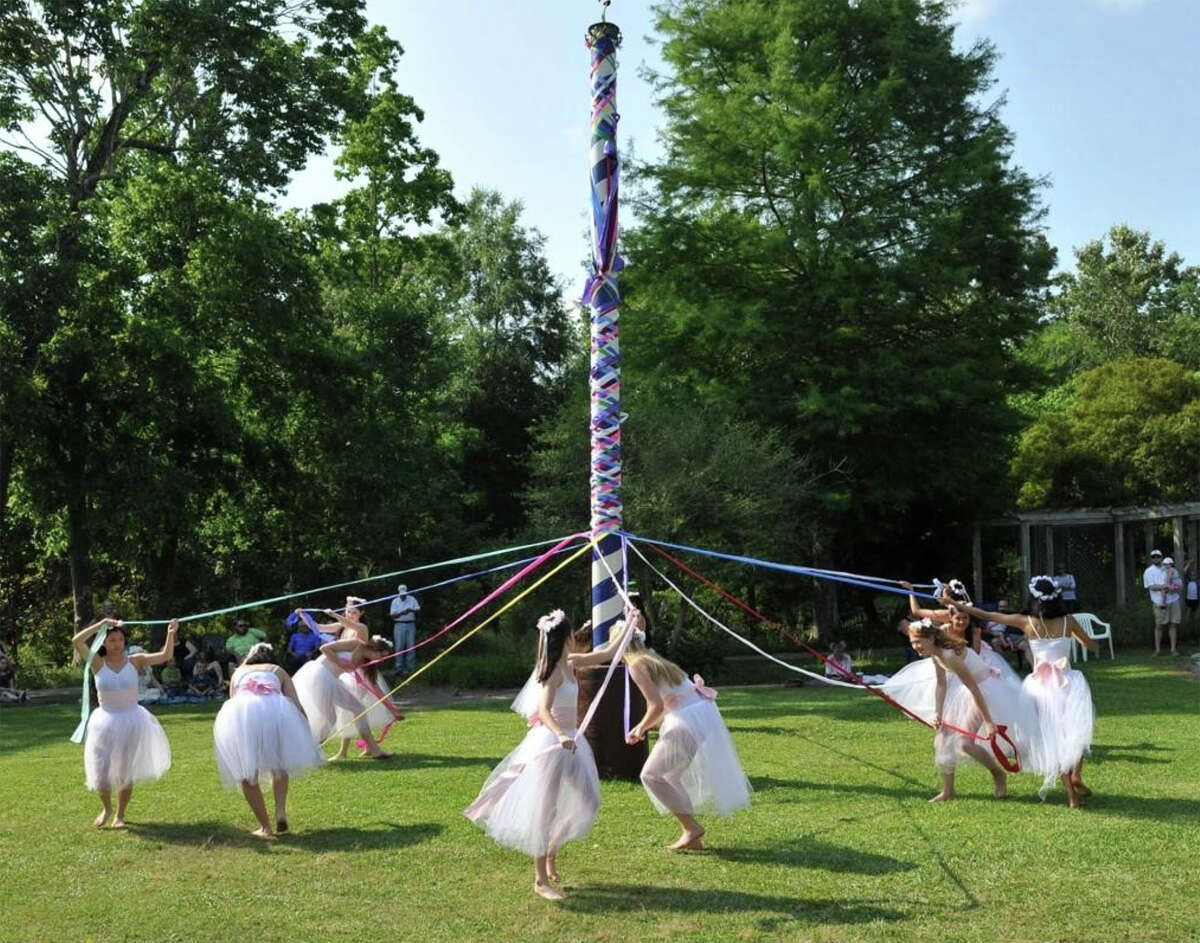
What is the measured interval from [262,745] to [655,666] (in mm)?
3031

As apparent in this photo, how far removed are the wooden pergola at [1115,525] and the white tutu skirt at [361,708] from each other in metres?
17.0

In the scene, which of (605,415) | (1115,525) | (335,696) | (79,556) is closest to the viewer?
(605,415)

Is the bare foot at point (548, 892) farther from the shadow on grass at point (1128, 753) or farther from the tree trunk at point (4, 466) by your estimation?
the tree trunk at point (4, 466)

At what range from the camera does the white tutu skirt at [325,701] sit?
12.4 meters

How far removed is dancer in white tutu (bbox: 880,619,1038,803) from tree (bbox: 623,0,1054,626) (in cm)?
1334

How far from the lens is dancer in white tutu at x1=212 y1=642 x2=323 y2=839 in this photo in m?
8.91

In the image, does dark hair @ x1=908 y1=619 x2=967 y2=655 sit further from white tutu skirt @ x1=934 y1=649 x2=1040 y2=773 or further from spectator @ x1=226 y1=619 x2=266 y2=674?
spectator @ x1=226 y1=619 x2=266 y2=674

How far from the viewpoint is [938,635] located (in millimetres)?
9500

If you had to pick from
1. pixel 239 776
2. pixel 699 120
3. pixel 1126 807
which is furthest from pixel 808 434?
pixel 239 776

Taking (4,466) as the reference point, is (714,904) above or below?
below

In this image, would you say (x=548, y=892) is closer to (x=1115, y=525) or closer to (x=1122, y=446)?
(x=1115, y=525)

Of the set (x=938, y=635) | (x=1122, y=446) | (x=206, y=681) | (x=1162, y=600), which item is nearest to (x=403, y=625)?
(x=206, y=681)

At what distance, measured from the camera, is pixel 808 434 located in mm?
24031

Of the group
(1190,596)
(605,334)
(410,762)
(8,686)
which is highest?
(605,334)
